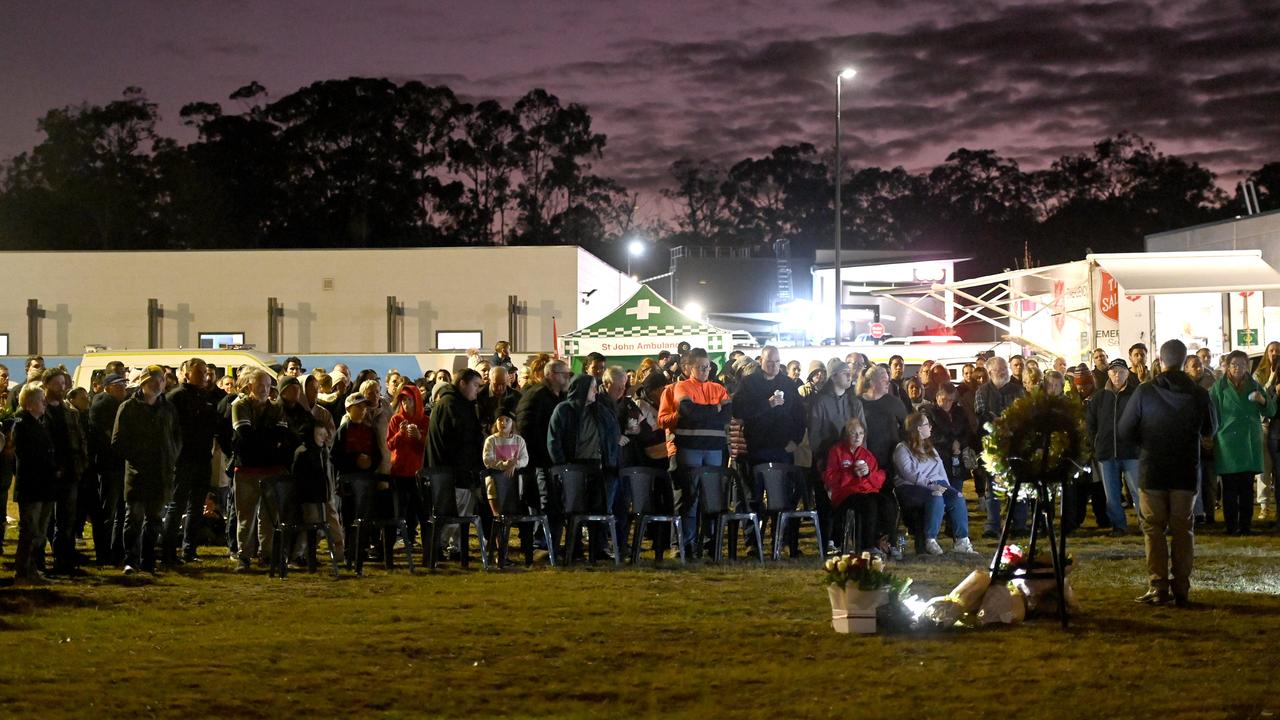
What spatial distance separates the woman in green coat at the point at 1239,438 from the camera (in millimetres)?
14734

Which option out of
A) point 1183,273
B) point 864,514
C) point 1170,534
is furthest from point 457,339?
point 1170,534

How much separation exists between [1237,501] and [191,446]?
10716mm

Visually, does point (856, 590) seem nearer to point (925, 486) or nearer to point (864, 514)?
point (864, 514)

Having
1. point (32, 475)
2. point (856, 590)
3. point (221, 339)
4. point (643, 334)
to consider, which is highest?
point (221, 339)

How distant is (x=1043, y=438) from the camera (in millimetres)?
9164

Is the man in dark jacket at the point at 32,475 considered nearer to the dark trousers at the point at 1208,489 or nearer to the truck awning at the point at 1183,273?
the dark trousers at the point at 1208,489

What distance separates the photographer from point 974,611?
913 cm

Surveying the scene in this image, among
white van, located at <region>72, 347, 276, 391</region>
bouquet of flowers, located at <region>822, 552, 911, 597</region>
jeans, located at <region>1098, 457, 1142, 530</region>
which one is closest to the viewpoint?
bouquet of flowers, located at <region>822, 552, 911, 597</region>

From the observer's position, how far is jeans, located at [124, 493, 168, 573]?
40.0 feet

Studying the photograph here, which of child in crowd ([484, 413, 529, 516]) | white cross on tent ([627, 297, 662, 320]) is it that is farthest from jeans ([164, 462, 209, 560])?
white cross on tent ([627, 297, 662, 320])

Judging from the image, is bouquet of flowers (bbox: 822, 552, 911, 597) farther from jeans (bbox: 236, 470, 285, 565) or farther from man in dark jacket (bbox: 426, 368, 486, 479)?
jeans (bbox: 236, 470, 285, 565)

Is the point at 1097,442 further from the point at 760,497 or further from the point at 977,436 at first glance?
the point at 760,497

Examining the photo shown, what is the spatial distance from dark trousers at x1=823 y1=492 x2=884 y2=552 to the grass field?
4.32 ft

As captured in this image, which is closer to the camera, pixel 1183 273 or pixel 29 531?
pixel 29 531
